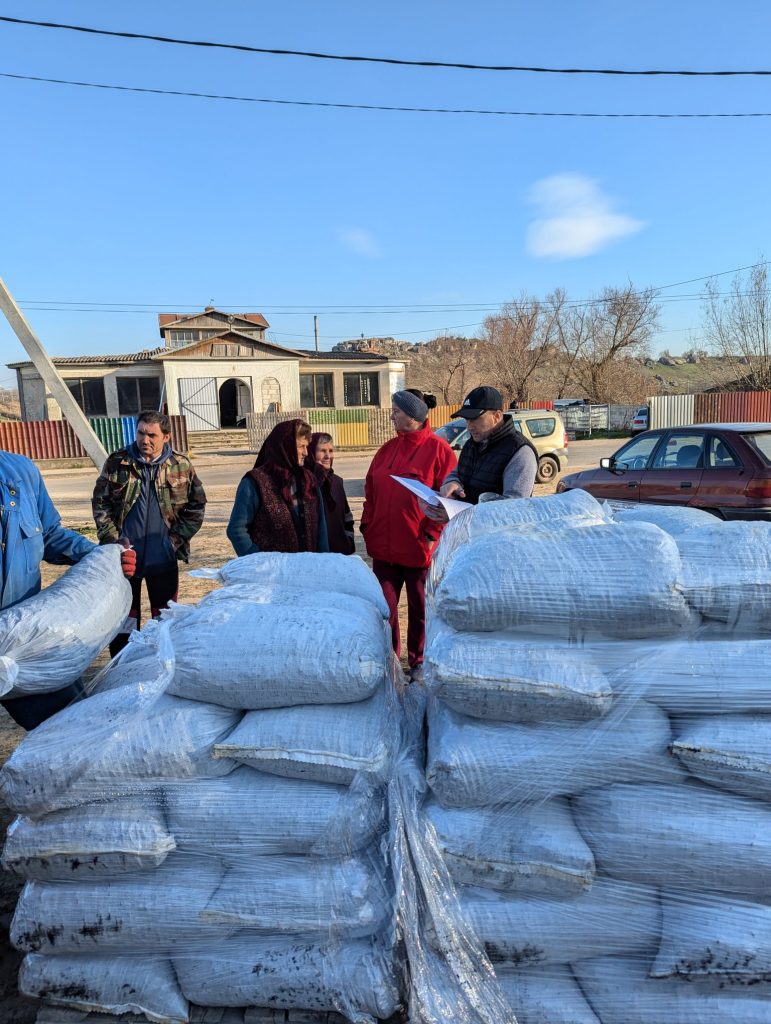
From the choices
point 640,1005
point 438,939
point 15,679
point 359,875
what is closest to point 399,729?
point 359,875

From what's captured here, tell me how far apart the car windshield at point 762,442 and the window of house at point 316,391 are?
76.5 ft

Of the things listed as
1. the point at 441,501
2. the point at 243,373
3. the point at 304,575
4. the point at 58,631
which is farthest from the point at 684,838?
the point at 243,373

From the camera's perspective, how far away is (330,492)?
3.57m

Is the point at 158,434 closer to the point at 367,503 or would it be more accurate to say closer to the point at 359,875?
the point at 367,503

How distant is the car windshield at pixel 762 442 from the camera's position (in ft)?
21.2

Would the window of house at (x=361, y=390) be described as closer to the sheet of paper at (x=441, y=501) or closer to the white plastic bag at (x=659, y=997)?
the sheet of paper at (x=441, y=501)

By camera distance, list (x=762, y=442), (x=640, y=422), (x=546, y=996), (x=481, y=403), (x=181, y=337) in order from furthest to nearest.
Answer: (x=181, y=337) → (x=640, y=422) → (x=762, y=442) → (x=481, y=403) → (x=546, y=996)

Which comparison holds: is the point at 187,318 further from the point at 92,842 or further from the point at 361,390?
the point at 92,842

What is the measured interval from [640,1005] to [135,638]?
179cm

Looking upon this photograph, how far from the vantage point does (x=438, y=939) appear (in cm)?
152

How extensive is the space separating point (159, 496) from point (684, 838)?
114 inches

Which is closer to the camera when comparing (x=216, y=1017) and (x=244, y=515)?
(x=216, y=1017)

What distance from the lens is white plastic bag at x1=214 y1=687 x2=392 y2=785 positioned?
5.19ft

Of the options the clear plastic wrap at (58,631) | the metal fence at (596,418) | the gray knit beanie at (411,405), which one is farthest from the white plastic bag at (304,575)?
the metal fence at (596,418)
